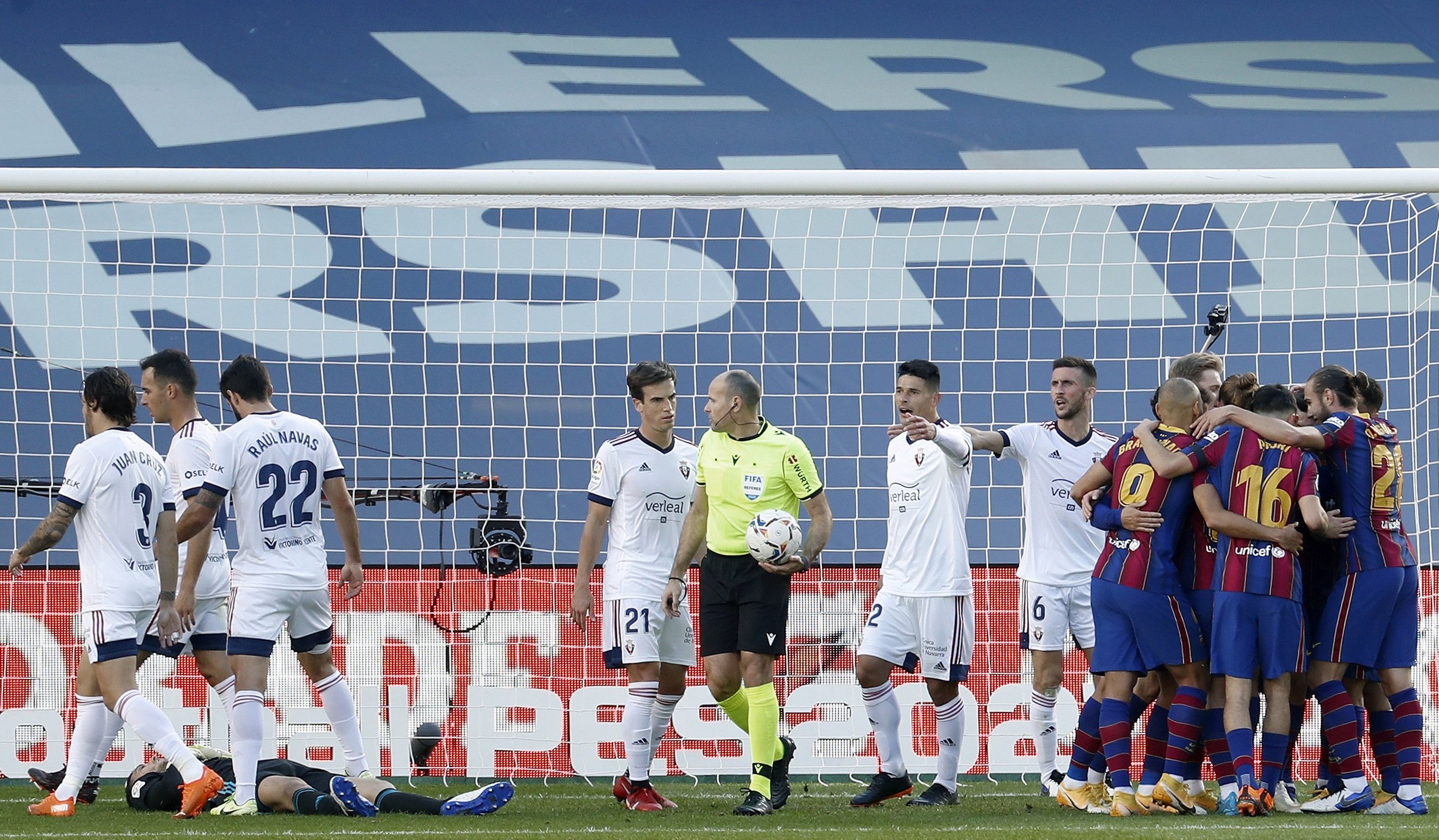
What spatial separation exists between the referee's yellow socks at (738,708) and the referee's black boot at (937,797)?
837 mm

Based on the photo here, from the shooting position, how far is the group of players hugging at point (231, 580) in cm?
622

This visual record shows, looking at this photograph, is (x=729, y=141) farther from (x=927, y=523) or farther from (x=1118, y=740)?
(x=1118, y=740)

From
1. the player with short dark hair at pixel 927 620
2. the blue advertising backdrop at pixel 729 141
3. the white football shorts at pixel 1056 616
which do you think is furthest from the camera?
the blue advertising backdrop at pixel 729 141

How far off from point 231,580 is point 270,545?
1.80ft

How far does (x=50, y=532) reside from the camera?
6383 mm

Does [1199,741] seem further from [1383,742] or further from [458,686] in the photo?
[458,686]

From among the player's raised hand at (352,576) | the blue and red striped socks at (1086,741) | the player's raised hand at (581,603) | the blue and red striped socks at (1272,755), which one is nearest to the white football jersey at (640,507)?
the player's raised hand at (581,603)

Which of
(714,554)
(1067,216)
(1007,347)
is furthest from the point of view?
(1067,216)

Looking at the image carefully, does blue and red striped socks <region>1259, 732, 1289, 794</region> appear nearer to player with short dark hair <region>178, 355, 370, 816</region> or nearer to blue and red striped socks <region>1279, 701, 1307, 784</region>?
blue and red striped socks <region>1279, 701, 1307, 784</region>

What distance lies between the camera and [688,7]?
45.0 feet

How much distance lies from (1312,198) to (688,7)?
7.37 meters

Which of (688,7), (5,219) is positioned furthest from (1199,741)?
(5,219)

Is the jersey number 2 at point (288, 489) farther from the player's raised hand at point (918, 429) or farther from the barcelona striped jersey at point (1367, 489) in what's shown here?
the barcelona striped jersey at point (1367, 489)

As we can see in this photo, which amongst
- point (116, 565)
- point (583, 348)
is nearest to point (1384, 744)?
point (116, 565)
